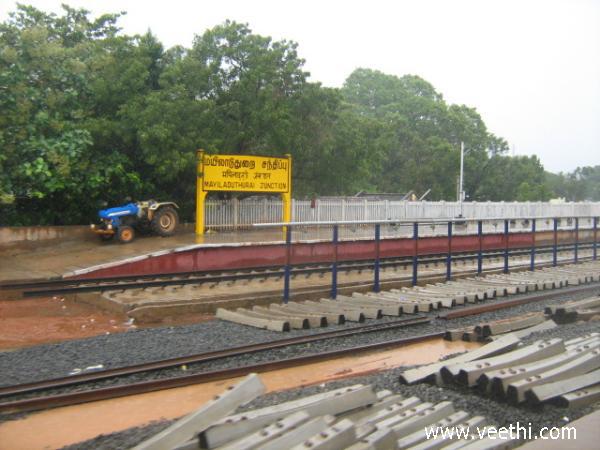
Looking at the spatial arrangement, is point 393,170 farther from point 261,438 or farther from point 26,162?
point 261,438

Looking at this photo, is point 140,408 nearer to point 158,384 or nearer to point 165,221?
point 158,384

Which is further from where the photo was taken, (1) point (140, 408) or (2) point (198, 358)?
(2) point (198, 358)

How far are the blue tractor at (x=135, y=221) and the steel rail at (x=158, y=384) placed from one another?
1186 cm

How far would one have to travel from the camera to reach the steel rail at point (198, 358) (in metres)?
6.26

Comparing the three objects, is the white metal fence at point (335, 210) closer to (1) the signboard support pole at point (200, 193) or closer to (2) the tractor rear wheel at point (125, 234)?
(1) the signboard support pole at point (200, 193)

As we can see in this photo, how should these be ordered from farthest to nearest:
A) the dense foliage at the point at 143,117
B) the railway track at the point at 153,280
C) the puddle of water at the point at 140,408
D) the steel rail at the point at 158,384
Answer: the dense foliage at the point at 143,117 < the railway track at the point at 153,280 < the steel rail at the point at 158,384 < the puddle of water at the point at 140,408

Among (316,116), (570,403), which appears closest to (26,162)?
(316,116)

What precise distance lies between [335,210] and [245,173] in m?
4.44

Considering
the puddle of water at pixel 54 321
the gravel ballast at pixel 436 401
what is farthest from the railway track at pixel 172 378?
the puddle of water at pixel 54 321

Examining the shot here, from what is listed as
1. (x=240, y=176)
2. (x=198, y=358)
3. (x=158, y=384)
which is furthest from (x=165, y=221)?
(x=158, y=384)

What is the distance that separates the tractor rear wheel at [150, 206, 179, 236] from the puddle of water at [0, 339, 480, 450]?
12.3 meters

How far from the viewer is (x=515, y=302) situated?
11.5m

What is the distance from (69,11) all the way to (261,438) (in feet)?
79.3

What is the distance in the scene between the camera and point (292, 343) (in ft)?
27.1
